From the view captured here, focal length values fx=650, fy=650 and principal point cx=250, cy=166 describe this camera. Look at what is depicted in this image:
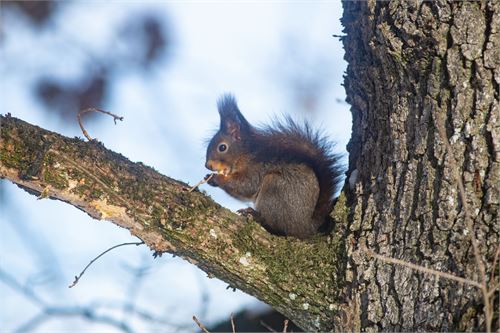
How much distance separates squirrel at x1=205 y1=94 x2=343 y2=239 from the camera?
2.56 meters

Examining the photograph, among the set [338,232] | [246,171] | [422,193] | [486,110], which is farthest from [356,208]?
[246,171]

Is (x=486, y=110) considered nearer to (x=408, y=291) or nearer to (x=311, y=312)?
(x=408, y=291)

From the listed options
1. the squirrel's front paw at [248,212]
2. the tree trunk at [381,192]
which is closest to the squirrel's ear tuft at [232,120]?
the squirrel's front paw at [248,212]

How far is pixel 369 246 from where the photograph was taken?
2027 mm

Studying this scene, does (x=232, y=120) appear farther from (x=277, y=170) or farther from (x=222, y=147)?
(x=277, y=170)

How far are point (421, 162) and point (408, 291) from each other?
14.8 inches

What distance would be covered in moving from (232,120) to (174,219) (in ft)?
3.75

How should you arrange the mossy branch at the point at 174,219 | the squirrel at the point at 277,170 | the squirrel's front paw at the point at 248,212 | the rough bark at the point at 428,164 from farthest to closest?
the squirrel's front paw at the point at 248,212
the squirrel at the point at 277,170
the mossy branch at the point at 174,219
the rough bark at the point at 428,164

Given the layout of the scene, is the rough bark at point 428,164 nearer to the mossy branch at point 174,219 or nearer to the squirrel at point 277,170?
the mossy branch at point 174,219

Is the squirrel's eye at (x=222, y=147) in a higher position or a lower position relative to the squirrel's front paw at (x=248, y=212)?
higher

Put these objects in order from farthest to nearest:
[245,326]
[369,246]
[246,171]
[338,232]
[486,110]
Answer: [245,326], [246,171], [338,232], [369,246], [486,110]

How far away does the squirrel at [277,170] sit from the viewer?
256 cm

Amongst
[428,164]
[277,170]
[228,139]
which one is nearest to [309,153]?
[277,170]

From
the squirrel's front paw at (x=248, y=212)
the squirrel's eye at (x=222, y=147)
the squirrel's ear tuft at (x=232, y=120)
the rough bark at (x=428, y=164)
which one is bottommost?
the rough bark at (x=428, y=164)
